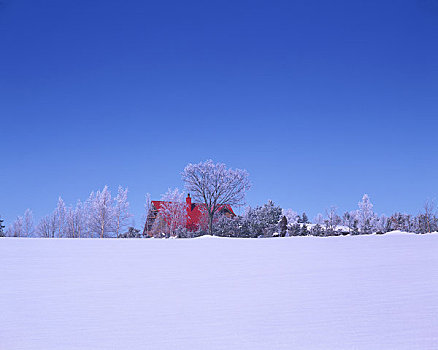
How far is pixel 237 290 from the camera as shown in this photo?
4.85m

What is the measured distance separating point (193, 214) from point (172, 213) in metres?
2.15

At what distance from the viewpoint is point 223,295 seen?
15.5 ft

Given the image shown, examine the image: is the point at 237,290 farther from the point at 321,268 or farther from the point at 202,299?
the point at 321,268

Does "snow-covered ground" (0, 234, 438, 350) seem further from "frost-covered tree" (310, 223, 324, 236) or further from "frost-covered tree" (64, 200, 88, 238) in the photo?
"frost-covered tree" (64, 200, 88, 238)

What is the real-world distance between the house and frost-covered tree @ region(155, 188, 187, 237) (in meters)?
0.43

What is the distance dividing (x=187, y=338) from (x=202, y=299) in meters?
0.87

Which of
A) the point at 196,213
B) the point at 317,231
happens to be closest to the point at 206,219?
the point at 196,213

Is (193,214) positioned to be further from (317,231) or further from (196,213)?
(317,231)

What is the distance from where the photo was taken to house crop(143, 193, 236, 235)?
31.3m

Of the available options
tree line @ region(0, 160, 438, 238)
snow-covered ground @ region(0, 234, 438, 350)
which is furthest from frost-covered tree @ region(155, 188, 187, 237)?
snow-covered ground @ region(0, 234, 438, 350)

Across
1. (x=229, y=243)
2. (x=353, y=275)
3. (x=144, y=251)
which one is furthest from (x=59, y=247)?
(x=353, y=275)

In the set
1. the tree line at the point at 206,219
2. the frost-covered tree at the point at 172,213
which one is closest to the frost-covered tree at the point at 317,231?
the tree line at the point at 206,219

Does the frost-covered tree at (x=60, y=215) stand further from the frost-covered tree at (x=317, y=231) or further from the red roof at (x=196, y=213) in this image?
the frost-covered tree at (x=317, y=231)

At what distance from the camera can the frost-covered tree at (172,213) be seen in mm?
35281
